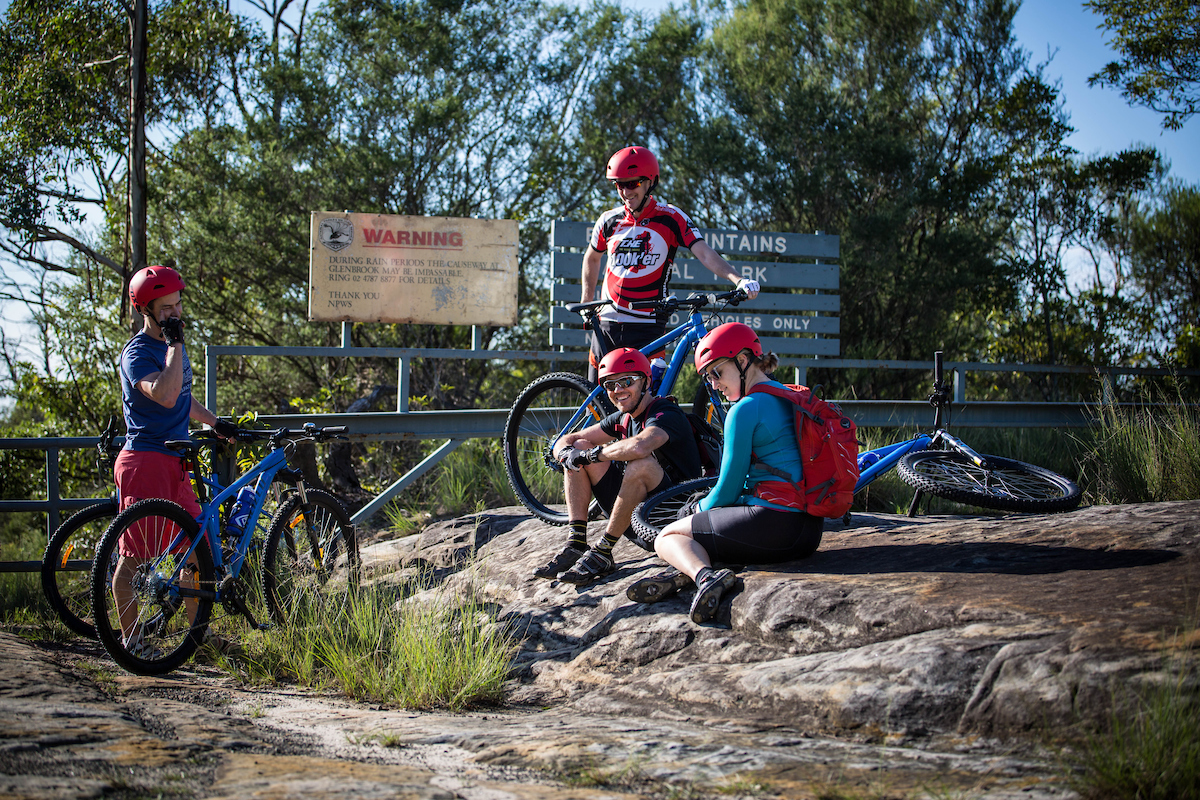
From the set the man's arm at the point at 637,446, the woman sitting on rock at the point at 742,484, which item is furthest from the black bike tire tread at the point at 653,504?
the woman sitting on rock at the point at 742,484

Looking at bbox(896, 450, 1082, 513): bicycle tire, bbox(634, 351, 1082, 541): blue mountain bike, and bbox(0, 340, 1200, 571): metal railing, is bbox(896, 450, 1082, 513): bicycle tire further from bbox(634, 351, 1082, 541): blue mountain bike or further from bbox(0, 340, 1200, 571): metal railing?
bbox(0, 340, 1200, 571): metal railing

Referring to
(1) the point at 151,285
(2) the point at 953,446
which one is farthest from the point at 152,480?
(2) the point at 953,446

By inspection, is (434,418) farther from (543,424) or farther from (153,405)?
(153,405)

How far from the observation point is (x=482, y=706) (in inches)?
176

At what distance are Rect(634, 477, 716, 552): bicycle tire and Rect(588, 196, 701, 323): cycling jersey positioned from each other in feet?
4.06

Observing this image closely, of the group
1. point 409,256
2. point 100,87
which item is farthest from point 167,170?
point 409,256

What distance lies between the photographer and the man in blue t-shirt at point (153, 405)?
4.87 m

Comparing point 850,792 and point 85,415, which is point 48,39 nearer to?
point 85,415

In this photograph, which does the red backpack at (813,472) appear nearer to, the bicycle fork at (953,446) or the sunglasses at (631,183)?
the bicycle fork at (953,446)

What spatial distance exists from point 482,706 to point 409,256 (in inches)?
296

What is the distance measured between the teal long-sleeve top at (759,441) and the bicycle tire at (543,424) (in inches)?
Answer: 57.1

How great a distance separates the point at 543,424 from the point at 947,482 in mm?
2982

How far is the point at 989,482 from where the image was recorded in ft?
17.7

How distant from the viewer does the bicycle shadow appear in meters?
4.25
